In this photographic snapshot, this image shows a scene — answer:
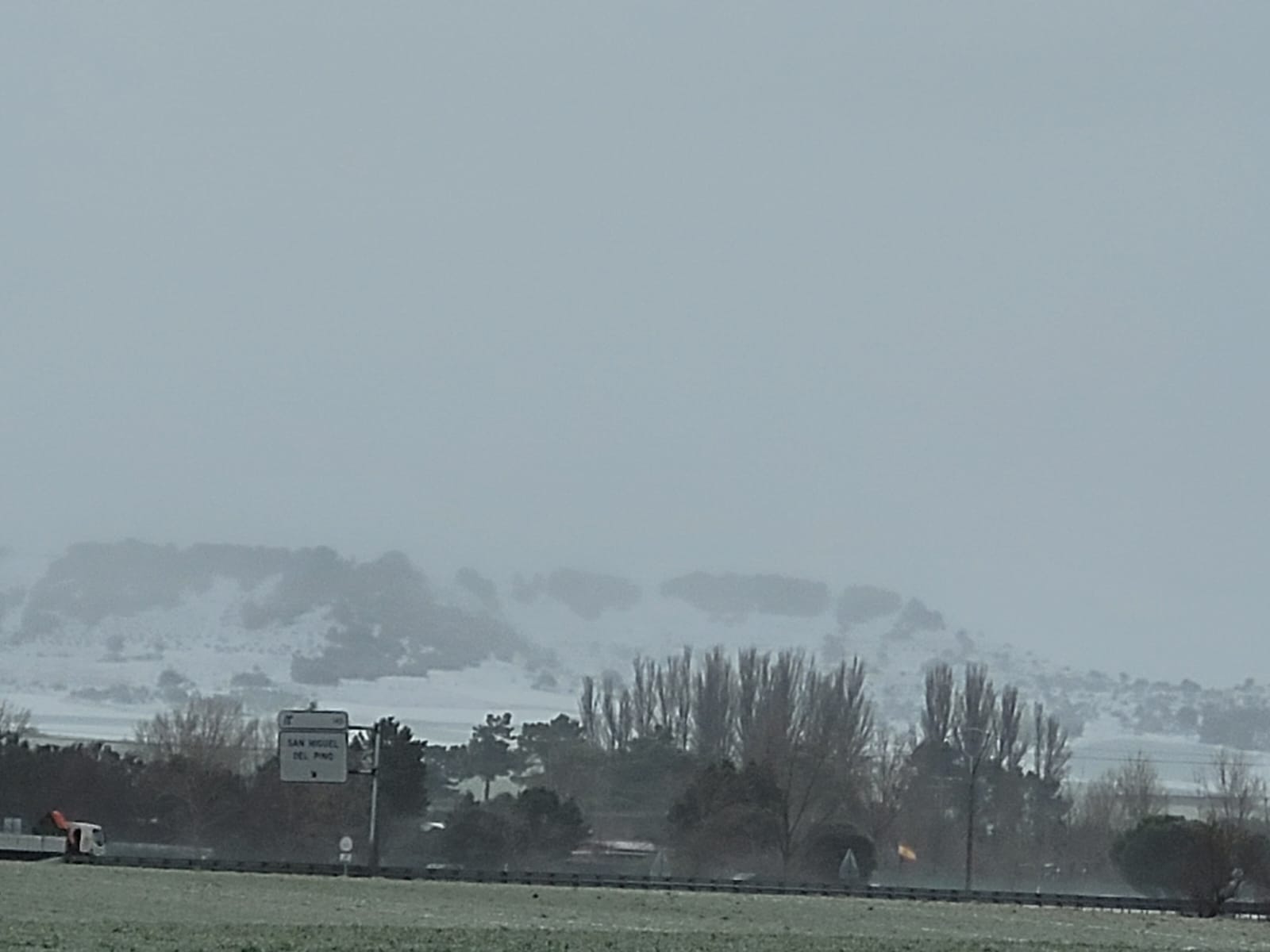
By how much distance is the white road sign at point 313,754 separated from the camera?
2670 inches

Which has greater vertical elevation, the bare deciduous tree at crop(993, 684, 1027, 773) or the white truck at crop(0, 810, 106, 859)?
the bare deciduous tree at crop(993, 684, 1027, 773)

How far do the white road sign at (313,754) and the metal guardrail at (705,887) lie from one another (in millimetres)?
12212

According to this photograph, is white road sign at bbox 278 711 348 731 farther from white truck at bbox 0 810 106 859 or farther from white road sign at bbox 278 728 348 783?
white truck at bbox 0 810 106 859

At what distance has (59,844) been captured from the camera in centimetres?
6425

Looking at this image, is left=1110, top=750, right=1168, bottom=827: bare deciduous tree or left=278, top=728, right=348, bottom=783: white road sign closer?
left=278, top=728, right=348, bottom=783: white road sign

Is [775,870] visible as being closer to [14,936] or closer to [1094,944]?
[1094,944]

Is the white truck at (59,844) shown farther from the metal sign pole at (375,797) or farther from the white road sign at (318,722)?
the metal sign pole at (375,797)

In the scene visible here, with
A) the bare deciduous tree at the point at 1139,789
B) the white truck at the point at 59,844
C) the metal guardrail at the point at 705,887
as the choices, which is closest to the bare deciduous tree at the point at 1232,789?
the bare deciduous tree at the point at 1139,789

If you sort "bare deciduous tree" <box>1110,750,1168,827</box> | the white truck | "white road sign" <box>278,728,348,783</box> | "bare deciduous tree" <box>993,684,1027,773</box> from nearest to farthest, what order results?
Answer: the white truck
"white road sign" <box>278,728,348,783</box>
"bare deciduous tree" <box>1110,750,1168,827</box>
"bare deciduous tree" <box>993,684,1027,773</box>

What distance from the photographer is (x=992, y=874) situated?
81500 mm

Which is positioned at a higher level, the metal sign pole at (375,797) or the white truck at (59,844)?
the metal sign pole at (375,797)

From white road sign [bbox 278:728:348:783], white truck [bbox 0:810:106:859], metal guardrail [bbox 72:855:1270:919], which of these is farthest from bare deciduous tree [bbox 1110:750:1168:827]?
white truck [bbox 0:810:106:859]

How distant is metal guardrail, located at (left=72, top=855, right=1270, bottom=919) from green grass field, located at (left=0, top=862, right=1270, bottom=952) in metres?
3.44

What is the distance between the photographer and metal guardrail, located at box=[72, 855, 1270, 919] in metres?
50.9
